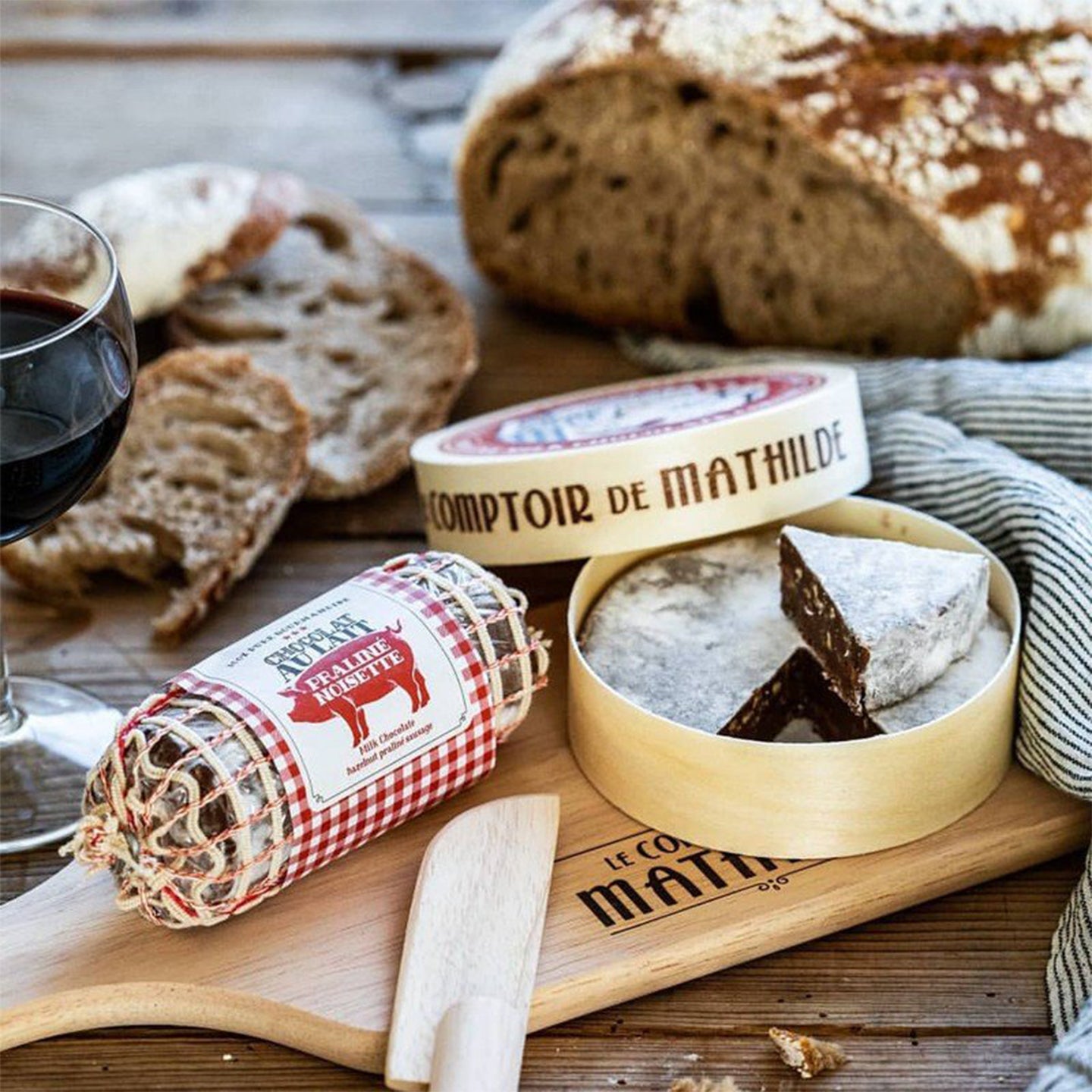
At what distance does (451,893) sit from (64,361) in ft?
1.80

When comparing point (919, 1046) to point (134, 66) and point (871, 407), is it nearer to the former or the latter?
point (871, 407)

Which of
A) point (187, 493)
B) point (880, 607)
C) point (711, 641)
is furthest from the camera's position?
point (187, 493)

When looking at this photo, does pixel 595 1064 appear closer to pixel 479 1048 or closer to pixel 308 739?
pixel 479 1048

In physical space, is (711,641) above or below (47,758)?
above

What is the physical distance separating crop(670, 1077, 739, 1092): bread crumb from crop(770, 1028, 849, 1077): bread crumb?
0.17ft

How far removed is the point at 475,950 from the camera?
135 cm

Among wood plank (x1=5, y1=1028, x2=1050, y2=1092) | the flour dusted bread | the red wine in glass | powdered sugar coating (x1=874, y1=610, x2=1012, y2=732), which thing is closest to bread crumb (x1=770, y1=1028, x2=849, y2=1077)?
wood plank (x1=5, y1=1028, x2=1050, y2=1092)

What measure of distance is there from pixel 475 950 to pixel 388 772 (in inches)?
6.7

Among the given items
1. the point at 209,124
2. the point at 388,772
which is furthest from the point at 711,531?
the point at 209,124

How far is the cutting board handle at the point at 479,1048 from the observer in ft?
4.04

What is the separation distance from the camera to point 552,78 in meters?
2.12

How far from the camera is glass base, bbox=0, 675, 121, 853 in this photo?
156 cm

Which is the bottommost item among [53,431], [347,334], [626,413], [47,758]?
[47,758]

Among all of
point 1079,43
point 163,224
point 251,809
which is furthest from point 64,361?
point 1079,43
